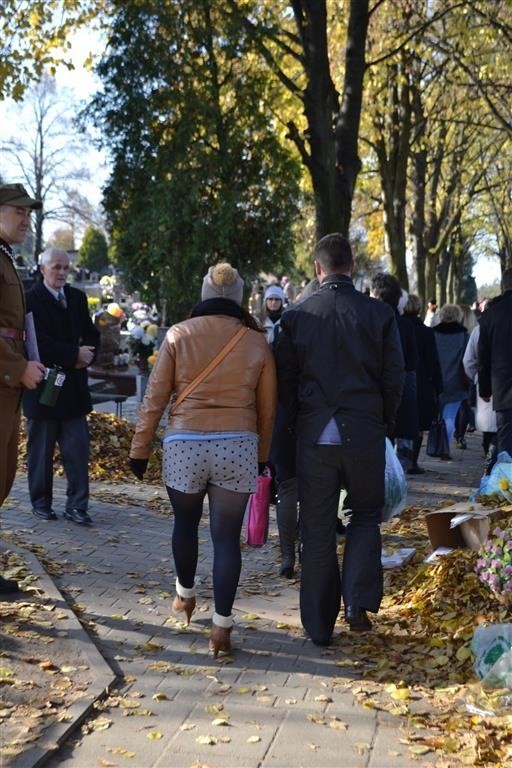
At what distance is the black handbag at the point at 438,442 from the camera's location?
13867 millimetres

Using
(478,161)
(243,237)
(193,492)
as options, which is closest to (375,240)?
(478,161)

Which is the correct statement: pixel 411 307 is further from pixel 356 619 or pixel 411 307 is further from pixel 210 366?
pixel 210 366

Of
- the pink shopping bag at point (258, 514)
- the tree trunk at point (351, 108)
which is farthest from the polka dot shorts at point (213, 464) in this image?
the tree trunk at point (351, 108)

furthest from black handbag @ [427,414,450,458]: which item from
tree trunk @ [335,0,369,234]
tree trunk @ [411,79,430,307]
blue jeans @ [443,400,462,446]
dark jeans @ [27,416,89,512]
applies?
tree trunk @ [411,79,430,307]

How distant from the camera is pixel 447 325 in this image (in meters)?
13.3

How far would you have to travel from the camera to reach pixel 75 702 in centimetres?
475

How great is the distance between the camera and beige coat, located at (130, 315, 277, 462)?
5.45 m

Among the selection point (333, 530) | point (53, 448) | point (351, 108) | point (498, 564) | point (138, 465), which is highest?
point (351, 108)

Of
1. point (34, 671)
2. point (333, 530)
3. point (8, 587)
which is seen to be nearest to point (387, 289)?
point (333, 530)

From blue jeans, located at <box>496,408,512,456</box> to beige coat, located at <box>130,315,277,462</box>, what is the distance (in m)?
3.83

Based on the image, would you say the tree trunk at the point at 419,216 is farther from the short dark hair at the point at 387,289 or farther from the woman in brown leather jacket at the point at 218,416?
the woman in brown leather jacket at the point at 218,416

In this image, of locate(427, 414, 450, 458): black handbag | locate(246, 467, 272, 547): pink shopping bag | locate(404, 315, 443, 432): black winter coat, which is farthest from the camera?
locate(427, 414, 450, 458): black handbag

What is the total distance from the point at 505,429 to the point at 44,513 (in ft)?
12.2

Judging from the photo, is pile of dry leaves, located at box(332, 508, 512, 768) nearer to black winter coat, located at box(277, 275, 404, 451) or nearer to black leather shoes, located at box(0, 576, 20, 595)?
black winter coat, located at box(277, 275, 404, 451)
